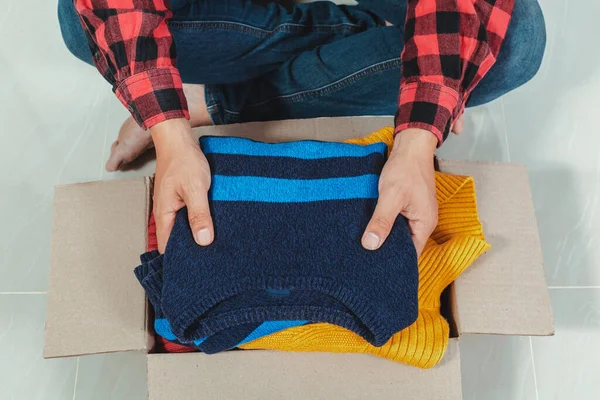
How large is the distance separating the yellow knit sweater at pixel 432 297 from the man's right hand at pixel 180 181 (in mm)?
143

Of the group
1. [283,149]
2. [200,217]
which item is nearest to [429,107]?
[283,149]

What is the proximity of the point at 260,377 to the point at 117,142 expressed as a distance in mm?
493

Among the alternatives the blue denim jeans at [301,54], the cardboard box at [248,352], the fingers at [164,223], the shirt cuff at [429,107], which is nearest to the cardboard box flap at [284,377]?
the cardboard box at [248,352]

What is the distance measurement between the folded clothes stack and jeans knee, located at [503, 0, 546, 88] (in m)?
0.28

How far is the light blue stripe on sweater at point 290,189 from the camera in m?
0.54

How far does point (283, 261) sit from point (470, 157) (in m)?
0.58

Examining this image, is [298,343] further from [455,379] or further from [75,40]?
[75,40]

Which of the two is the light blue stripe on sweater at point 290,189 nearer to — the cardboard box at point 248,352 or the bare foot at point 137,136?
the cardboard box at point 248,352

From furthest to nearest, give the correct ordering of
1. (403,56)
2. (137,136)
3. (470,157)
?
(470,157) < (137,136) < (403,56)

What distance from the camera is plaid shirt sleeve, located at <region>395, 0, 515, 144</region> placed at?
58 cm

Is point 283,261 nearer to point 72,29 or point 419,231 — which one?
point 419,231

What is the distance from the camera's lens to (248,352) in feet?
1.94

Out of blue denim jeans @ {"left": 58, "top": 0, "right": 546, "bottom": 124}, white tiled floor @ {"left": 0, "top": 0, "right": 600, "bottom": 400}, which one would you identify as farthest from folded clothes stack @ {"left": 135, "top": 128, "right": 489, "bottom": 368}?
white tiled floor @ {"left": 0, "top": 0, "right": 600, "bottom": 400}

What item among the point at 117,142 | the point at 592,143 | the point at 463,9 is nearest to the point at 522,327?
the point at 463,9
